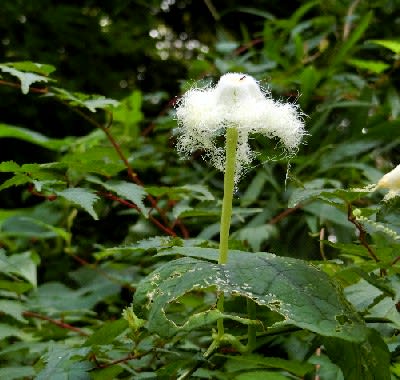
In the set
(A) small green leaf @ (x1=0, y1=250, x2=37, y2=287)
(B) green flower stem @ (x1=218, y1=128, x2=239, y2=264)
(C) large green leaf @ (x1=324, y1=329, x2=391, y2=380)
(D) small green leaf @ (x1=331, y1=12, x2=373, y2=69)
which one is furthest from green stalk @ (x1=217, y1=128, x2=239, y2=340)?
(D) small green leaf @ (x1=331, y1=12, x2=373, y2=69)

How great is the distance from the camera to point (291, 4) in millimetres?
1997

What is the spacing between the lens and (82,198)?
2.04ft

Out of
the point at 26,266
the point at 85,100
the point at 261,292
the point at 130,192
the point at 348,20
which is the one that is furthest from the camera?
the point at 348,20

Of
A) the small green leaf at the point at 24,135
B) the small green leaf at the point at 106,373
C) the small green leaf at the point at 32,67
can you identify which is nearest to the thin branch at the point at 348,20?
the small green leaf at the point at 24,135

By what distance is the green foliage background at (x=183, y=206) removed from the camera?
0.47 metres

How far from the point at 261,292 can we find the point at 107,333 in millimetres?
206

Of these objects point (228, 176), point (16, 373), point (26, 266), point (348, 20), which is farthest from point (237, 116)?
point (348, 20)

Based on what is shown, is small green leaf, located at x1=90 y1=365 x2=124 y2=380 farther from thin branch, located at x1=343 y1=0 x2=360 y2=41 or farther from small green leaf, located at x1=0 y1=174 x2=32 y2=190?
thin branch, located at x1=343 y1=0 x2=360 y2=41

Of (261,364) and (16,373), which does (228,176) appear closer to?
(261,364)

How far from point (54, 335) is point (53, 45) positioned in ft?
4.80

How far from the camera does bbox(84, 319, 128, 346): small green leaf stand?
0.56 m

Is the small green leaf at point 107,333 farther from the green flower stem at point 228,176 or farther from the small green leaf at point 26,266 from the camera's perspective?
the small green leaf at point 26,266

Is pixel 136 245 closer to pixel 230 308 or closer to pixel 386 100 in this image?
pixel 230 308

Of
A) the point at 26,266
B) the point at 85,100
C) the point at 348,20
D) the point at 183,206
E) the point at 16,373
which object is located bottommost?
the point at 16,373
